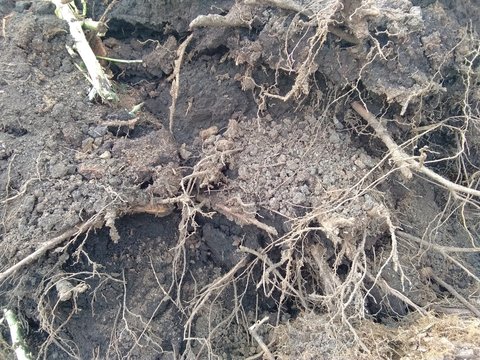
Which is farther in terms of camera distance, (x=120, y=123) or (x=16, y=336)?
(x=120, y=123)

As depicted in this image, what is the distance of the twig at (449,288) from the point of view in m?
1.47

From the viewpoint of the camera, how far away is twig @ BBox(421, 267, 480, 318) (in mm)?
1470

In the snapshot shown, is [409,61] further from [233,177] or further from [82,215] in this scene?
[82,215]

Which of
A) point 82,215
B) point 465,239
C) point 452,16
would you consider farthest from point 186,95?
point 465,239

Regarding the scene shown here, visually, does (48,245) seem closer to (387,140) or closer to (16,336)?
(16,336)

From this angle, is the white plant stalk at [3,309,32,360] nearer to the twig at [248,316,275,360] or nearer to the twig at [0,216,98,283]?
the twig at [0,216,98,283]

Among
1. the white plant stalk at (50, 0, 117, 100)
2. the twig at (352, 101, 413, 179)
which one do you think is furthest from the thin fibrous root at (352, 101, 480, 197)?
the white plant stalk at (50, 0, 117, 100)

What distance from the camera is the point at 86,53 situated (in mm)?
1654

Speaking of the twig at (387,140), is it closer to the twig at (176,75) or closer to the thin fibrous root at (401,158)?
the thin fibrous root at (401,158)

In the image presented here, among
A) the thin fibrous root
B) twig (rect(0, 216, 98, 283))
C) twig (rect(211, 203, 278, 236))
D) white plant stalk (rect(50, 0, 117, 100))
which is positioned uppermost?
the thin fibrous root

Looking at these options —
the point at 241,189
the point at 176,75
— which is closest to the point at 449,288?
the point at 241,189

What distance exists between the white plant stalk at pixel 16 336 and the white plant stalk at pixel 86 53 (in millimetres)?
758

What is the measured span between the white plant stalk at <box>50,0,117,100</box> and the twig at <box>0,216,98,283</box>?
461mm

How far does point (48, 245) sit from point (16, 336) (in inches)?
12.5
